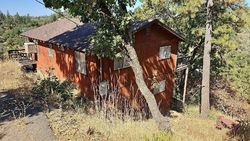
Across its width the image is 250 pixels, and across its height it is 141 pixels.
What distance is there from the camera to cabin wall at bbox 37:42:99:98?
61.9ft

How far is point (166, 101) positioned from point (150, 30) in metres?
6.51

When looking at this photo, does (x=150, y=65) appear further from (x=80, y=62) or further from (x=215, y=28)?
(x=215, y=28)

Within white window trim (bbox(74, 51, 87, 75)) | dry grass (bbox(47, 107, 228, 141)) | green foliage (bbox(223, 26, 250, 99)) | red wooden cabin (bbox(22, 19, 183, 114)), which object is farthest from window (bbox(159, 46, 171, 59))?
dry grass (bbox(47, 107, 228, 141))

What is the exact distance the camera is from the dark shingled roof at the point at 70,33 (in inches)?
749

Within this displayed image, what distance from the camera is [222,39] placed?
20438 mm

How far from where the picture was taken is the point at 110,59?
718 inches

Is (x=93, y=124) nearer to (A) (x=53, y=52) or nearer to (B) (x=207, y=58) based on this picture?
(B) (x=207, y=58)

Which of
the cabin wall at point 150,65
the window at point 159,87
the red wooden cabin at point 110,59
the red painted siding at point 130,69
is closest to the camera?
the red wooden cabin at point 110,59

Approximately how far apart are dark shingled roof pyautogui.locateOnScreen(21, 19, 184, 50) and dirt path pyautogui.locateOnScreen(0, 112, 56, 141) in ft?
23.4

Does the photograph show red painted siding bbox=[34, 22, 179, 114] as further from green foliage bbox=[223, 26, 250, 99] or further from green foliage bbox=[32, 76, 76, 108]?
green foliage bbox=[223, 26, 250, 99]

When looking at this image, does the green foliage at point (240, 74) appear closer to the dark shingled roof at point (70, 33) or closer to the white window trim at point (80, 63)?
the dark shingled roof at point (70, 33)

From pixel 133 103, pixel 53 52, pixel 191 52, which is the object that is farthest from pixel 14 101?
pixel 191 52

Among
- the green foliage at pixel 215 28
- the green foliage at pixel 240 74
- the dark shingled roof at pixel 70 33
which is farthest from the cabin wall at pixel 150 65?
the green foliage at pixel 240 74

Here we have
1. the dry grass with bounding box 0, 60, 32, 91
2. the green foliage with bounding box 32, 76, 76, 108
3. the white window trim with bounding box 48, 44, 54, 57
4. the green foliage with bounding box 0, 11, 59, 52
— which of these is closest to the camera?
the green foliage with bounding box 32, 76, 76, 108
